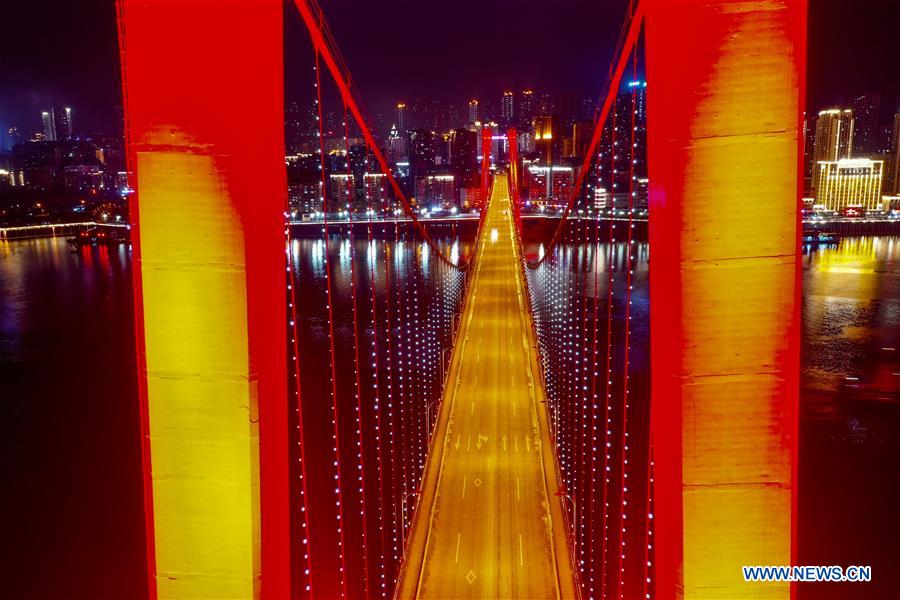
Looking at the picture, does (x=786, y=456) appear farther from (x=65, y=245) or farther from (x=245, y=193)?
(x=65, y=245)

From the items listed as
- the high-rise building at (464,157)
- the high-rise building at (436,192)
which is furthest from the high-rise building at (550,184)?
the high-rise building at (436,192)

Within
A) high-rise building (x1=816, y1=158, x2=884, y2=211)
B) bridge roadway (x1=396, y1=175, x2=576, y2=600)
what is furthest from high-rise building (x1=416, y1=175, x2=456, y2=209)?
bridge roadway (x1=396, y1=175, x2=576, y2=600)

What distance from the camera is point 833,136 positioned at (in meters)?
76.8

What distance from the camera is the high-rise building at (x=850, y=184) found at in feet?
232

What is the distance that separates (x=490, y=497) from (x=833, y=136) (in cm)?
8397

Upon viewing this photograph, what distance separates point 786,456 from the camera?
58.2 inches

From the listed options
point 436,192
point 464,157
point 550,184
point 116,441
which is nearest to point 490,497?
point 116,441

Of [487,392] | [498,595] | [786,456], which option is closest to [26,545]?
[487,392]

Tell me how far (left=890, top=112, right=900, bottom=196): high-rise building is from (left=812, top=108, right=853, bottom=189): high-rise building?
434 cm

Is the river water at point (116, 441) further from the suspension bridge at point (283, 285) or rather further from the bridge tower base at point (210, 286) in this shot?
the bridge tower base at point (210, 286)

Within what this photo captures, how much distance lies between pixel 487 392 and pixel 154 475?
12.5 metres

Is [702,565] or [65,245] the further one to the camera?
[65,245]

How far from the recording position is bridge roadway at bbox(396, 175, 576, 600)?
7.33 metres

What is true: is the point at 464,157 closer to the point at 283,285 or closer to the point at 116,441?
the point at 116,441
